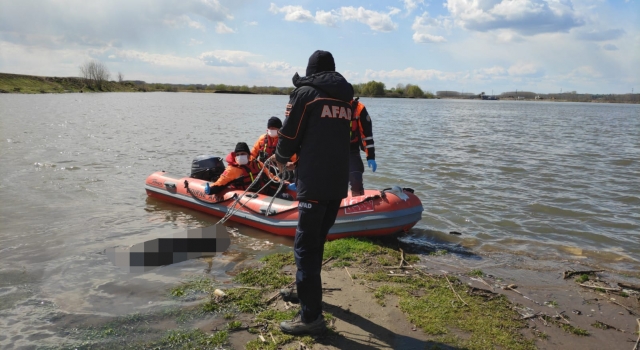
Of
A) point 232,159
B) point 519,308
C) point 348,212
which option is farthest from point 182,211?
point 519,308

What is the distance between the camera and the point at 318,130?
11.0 ft

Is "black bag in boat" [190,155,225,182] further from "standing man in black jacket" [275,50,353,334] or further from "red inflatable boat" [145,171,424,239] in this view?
"standing man in black jacket" [275,50,353,334]

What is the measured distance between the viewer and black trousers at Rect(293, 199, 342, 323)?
3412 millimetres

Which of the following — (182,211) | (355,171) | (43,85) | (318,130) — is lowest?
(182,211)

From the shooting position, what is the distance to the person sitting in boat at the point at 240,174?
7555 mm

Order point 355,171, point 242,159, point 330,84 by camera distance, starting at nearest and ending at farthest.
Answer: point 330,84, point 355,171, point 242,159

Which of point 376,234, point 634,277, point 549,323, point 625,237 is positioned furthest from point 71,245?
point 625,237

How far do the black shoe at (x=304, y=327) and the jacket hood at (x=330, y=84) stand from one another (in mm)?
1754

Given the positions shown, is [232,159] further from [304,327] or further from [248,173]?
[304,327]

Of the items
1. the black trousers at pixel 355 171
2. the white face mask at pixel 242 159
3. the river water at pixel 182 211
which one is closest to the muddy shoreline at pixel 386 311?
the river water at pixel 182 211

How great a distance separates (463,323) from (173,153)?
43.7 ft

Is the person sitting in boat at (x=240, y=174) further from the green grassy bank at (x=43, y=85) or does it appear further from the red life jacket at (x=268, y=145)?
the green grassy bank at (x=43, y=85)

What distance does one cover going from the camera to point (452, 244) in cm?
683

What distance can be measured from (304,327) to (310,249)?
0.63 metres
